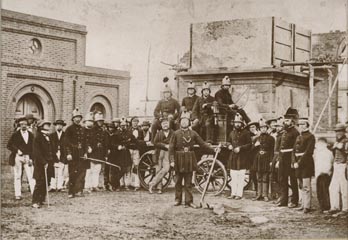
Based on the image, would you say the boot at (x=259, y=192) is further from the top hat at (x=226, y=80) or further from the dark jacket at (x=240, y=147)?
the top hat at (x=226, y=80)

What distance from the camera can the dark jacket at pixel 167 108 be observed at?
4944 mm

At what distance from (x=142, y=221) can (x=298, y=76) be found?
6.40 ft

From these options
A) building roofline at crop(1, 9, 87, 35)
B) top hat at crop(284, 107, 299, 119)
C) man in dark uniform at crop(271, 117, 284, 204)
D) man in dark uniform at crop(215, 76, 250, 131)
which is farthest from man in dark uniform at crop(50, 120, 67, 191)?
top hat at crop(284, 107, 299, 119)

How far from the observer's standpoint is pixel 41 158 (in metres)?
4.25

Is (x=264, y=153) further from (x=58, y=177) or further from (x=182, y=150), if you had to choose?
(x=58, y=177)

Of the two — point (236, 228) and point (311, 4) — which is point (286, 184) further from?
point (311, 4)

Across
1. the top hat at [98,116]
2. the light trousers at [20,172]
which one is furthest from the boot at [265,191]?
the light trousers at [20,172]

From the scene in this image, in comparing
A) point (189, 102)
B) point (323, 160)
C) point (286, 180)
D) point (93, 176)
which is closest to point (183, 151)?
point (189, 102)

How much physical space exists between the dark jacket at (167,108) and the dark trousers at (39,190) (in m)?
1.26

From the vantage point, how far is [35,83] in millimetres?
4145

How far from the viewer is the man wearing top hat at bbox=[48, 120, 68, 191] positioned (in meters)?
4.32

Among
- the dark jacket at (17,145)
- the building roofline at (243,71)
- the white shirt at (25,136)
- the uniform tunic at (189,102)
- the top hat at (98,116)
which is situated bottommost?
the dark jacket at (17,145)

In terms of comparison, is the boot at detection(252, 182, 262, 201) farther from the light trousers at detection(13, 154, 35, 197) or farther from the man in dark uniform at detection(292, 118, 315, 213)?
the light trousers at detection(13, 154, 35, 197)

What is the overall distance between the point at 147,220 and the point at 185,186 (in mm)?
507
